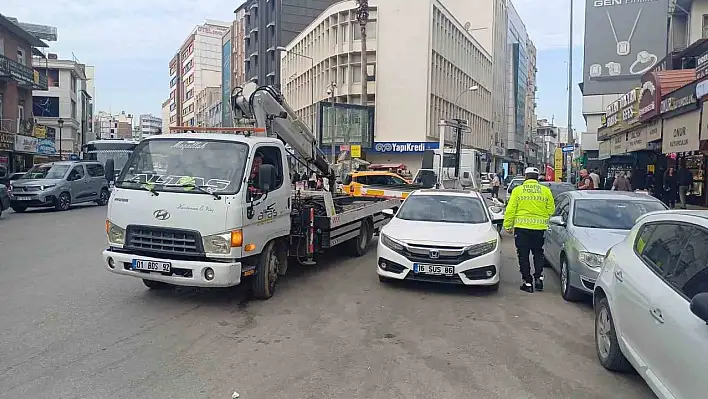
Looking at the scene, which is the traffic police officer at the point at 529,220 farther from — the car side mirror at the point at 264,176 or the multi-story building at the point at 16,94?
the multi-story building at the point at 16,94

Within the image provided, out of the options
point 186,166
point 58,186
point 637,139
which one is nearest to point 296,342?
point 186,166

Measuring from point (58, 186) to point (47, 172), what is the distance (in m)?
1.00

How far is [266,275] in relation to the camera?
7492mm

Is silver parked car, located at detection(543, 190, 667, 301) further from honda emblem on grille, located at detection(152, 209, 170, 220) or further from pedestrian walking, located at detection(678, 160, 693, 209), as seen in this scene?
pedestrian walking, located at detection(678, 160, 693, 209)

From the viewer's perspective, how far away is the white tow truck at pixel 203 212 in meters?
6.58

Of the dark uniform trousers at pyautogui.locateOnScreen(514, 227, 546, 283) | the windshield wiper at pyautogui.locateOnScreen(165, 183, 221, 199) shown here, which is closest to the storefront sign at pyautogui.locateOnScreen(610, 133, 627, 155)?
the dark uniform trousers at pyautogui.locateOnScreen(514, 227, 546, 283)

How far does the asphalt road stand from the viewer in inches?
184

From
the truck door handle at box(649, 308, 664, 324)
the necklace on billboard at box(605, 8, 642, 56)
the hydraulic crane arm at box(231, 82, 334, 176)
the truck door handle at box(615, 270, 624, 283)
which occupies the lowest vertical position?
the truck door handle at box(649, 308, 664, 324)

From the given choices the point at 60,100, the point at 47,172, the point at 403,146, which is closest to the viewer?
the point at 47,172

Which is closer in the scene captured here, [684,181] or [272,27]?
[684,181]

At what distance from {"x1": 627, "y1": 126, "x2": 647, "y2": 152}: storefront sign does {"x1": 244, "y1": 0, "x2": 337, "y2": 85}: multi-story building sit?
46839mm

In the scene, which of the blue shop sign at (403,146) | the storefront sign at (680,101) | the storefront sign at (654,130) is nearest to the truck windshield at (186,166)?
the storefront sign at (680,101)

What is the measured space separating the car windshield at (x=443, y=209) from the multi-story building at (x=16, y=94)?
102ft

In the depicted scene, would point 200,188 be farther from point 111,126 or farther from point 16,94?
point 111,126
